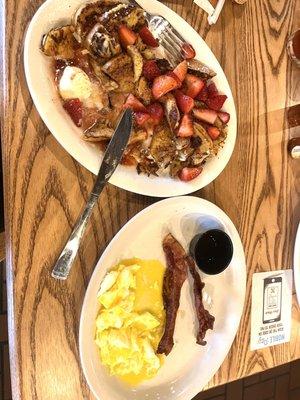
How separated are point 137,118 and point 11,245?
544mm

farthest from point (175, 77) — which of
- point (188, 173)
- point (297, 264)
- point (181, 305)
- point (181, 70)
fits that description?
point (297, 264)

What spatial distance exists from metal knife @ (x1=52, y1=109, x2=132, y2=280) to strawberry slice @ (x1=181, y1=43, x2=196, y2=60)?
1.03ft

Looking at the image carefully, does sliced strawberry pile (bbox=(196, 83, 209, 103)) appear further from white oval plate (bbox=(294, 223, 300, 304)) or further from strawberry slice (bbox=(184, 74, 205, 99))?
white oval plate (bbox=(294, 223, 300, 304))

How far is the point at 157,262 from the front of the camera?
1.76 meters

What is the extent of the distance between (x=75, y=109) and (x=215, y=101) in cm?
49

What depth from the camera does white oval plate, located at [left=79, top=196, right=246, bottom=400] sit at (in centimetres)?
163

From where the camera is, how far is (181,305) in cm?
183

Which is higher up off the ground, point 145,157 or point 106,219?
point 145,157

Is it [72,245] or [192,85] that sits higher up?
[192,85]

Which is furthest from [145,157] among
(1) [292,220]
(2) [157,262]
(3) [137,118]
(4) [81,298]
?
(1) [292,220]

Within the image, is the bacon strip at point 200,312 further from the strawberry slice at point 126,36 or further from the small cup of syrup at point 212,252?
the strawberry slice at point 126,36

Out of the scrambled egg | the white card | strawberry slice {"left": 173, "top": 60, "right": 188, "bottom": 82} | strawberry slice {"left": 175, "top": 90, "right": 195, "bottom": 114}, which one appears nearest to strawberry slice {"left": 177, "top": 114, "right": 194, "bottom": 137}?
strawberry slice {"left": 175, "top": 90, "right": 195, "bottom": 114}

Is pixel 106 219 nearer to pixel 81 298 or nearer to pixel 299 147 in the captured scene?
pixel 81 298

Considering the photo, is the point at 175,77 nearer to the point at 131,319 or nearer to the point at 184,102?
the point at 184,102
